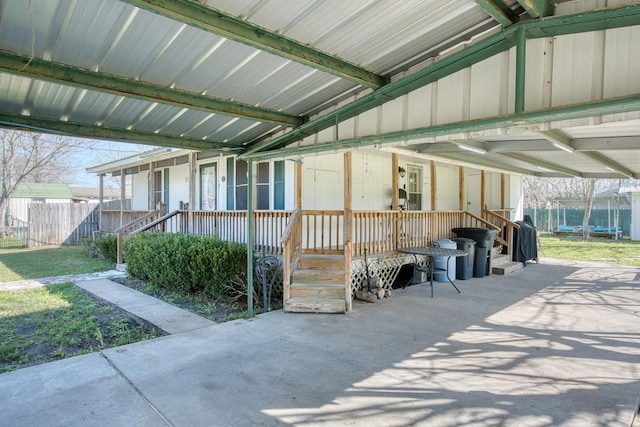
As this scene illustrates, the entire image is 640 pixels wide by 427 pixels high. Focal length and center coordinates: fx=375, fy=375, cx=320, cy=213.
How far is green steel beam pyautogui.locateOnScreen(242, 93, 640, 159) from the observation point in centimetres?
289

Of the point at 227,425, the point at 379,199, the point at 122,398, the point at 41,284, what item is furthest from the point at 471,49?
the point at 41,284

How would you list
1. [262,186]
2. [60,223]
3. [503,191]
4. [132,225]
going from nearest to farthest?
[262,186], [132,225], [503,191], [60,223]

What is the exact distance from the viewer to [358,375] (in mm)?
3918

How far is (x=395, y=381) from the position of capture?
12.4ft

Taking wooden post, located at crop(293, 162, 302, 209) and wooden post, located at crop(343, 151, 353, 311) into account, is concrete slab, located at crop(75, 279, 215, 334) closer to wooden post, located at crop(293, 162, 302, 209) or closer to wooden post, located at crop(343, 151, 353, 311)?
wooden post, located at crop(343, 151, 353, 311)

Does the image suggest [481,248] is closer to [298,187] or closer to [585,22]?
[298,187]

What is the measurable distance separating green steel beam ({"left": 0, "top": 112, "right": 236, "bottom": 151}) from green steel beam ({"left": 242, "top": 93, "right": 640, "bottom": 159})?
2.26 meters

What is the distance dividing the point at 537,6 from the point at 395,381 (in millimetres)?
3673

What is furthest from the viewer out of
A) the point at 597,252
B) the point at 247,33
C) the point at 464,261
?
the point at 597,252

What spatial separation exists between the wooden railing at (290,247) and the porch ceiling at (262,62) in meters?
1.68

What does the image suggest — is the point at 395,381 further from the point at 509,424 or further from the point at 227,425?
the point at 227,425

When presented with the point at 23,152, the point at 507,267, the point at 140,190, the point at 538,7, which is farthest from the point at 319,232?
the point at 23,152

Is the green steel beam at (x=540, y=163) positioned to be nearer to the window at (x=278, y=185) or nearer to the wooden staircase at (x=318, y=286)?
the wooden staircase at (x=318, y=286)

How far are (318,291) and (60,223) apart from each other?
16.6 metres
